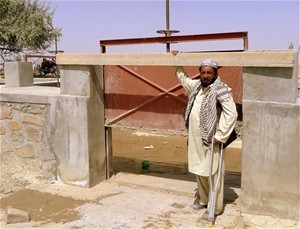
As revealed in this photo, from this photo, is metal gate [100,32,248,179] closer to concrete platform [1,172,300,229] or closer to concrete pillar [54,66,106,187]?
concrete pillar [54,66,106,187]

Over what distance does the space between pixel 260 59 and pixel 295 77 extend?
1.45 ft

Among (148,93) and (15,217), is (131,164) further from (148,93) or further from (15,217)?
(15,217)

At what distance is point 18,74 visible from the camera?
7.42 m

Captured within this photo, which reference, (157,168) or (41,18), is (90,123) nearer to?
(157,168)

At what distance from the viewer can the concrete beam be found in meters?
4.28

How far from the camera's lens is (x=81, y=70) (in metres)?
5.77

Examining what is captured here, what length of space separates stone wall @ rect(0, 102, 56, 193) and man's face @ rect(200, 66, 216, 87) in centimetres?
284

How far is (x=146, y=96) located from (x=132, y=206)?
167cm

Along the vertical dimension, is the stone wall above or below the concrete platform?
above

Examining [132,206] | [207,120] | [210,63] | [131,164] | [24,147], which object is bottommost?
[131,164]

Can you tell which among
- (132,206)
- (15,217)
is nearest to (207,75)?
(132,206)

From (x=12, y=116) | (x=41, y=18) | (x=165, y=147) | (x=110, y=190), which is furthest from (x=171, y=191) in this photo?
(x=41, y=18)

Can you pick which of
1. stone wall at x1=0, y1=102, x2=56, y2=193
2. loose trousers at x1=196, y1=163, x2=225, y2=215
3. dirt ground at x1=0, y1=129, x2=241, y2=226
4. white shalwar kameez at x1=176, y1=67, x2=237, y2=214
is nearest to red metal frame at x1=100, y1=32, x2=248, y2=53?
white shalwar kameez at x1=176, y1=67, x2=237, y2=214

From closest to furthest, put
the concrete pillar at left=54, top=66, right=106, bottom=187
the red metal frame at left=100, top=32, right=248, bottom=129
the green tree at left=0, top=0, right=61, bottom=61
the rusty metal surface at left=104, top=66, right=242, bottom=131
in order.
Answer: the red metal frame at left=100, top=32, right=248, bottom=129 < the rusty metal surface at left=104, top=66, right=242, bottom=131 < the concrete pillar at left=54, top=66, right=106, bottom=187 < the green tree at left=0, top=0, right=61, bottom=61
